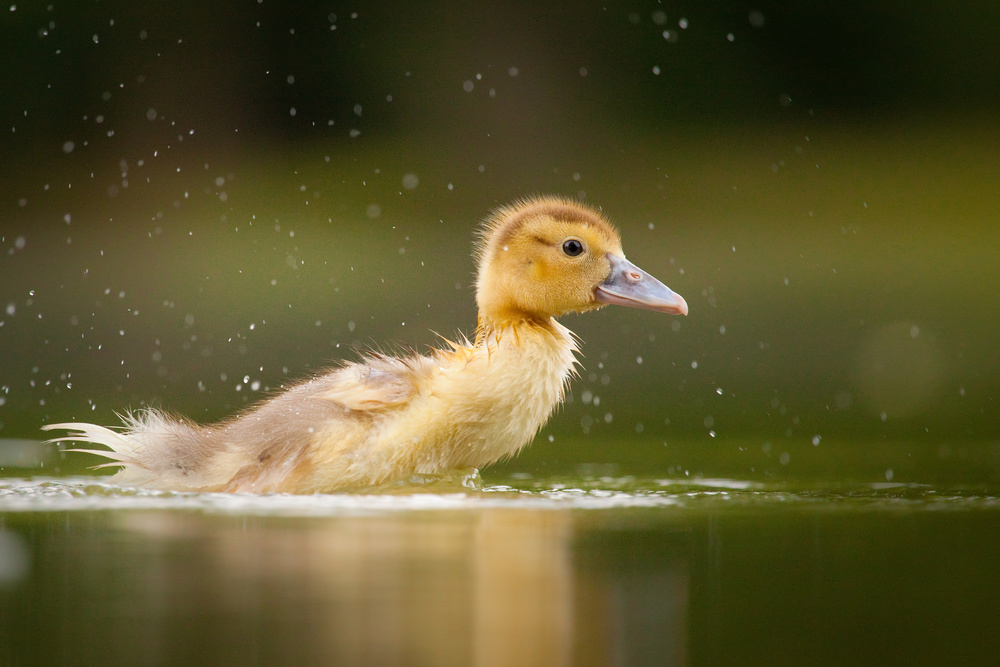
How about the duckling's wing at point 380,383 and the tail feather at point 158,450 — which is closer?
the duckling's wing at point 380,383

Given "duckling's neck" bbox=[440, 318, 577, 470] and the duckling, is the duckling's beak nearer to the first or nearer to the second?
the duckling

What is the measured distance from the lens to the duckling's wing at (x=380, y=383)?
3709 millimetres

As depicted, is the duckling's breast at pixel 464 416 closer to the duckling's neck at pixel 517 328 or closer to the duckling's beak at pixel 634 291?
the duckling's neck at pixel 517 328

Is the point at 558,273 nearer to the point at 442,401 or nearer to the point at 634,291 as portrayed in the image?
the point at 634,291

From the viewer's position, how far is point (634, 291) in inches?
159

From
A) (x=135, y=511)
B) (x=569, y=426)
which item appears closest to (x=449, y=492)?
(x=135, y=511)

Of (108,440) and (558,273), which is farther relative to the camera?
(108,440)

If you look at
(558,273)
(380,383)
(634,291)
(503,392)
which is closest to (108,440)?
(380,383)

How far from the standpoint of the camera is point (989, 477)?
155 inches

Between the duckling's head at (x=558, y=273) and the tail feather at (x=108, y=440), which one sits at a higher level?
the duckling's head at (x=558, y=273)

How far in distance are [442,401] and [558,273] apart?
61 centimetres

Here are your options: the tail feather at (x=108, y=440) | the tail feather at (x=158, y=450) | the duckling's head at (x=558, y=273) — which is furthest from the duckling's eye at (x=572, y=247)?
the tail feather at (x=108, y=440)

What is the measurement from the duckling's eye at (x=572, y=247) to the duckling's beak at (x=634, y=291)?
0.10 meters

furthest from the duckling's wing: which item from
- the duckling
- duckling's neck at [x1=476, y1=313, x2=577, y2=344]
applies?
duckling's neck at [x1=476, y1=313, x2=577, y2=344]
